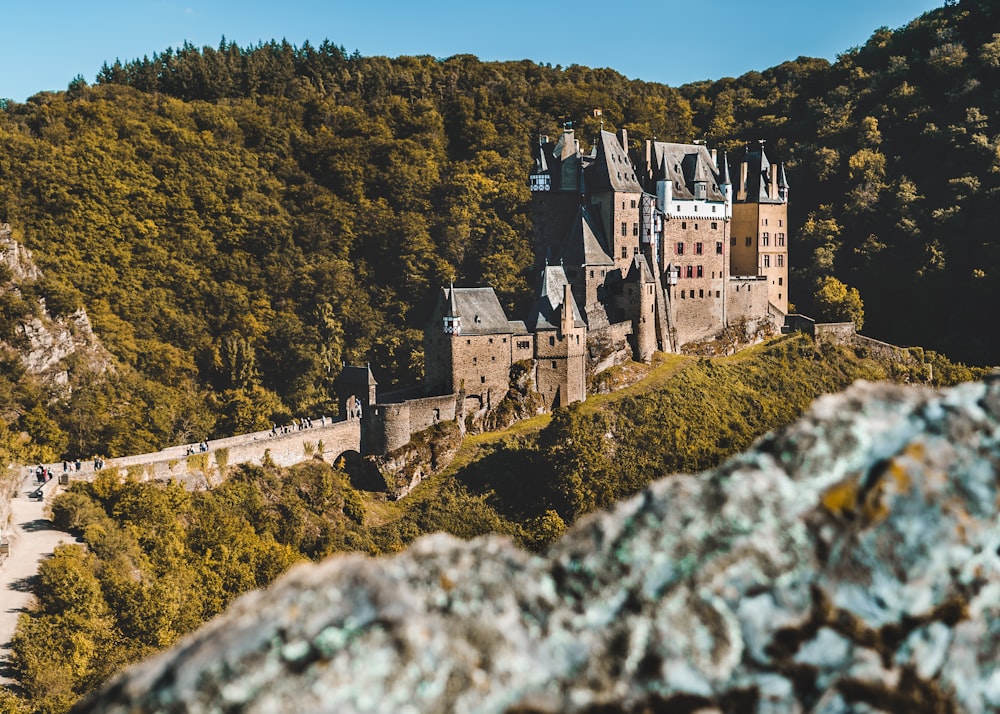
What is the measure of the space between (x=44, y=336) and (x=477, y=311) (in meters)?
23.3

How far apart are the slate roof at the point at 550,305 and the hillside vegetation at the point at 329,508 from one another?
3.86 metres

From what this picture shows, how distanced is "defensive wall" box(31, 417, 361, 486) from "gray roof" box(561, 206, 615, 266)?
13320 mm

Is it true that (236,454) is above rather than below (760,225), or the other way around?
below

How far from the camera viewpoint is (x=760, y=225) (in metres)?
57.1

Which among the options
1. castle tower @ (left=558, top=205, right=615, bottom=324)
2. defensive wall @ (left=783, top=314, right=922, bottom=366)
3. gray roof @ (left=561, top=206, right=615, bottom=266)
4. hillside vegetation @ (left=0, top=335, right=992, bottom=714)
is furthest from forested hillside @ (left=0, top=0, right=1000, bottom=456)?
castle tower @ (left=558, top=205, right=615, bottom=324)

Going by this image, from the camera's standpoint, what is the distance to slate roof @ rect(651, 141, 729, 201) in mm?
52750

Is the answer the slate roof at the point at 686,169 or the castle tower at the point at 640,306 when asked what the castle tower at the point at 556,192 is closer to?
the slate roof at the point at 686,169

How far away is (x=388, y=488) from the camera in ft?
134

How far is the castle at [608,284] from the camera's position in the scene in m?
42.6

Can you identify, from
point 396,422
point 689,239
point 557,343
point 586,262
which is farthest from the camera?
point 689,239

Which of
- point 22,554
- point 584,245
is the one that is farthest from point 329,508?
point 584,245

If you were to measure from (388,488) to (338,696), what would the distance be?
38152 mm

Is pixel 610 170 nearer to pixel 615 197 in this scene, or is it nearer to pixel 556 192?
pixel 615 197

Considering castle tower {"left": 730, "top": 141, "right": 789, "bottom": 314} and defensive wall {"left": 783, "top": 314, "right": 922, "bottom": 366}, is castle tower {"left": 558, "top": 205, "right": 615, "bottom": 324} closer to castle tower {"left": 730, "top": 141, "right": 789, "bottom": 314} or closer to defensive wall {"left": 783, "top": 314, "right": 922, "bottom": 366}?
castle tower {"left": 730, "top": 141, "right": 789, "bottom": 314}
